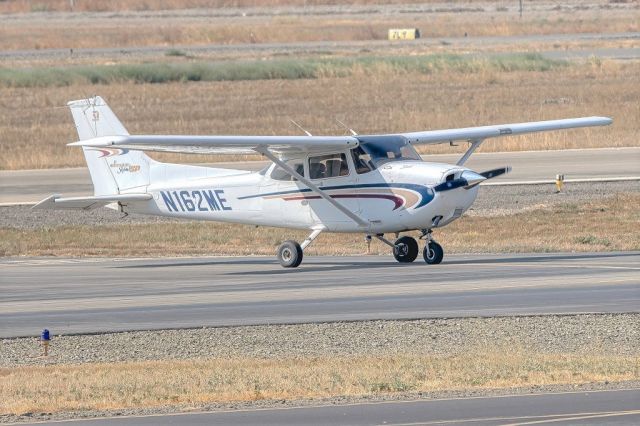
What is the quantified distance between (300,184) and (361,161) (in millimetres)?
1287

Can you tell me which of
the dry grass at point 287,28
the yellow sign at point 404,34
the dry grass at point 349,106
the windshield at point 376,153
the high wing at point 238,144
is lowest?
the windshield at point 376,153

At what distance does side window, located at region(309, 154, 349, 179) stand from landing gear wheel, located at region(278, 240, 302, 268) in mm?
1256

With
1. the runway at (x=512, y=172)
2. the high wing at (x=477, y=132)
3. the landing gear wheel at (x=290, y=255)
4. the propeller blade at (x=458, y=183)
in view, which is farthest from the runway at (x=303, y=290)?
the runway at (x=512, y=172)

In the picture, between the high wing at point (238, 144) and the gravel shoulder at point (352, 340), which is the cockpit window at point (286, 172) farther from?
the gravel shoulder at point (352, 340)

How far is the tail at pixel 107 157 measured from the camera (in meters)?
24.9

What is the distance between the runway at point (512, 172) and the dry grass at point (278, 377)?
21.1 meters

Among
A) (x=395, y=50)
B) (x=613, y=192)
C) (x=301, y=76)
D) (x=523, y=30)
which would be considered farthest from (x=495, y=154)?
(x=523, y=30)

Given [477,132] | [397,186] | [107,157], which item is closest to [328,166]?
[397,186]

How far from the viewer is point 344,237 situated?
97.9ft

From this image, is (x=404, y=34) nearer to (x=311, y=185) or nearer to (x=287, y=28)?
(x=287, y=28)

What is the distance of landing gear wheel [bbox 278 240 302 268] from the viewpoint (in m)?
23.6

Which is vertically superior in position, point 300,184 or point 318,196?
point 300,184

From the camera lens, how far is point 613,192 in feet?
111

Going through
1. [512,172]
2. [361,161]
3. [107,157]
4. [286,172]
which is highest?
[107,157]
